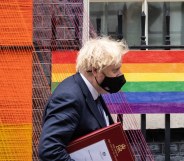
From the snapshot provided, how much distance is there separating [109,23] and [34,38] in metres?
1.33

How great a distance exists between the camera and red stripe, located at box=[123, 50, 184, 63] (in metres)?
5.27

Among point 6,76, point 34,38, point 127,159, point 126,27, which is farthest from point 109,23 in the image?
point 127,159

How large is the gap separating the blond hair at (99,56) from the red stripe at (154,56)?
2.49 metres

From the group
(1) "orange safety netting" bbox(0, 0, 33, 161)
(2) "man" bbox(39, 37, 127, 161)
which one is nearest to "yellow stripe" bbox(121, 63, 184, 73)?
(1) "orange safety netting" bbox(0, 0, 33, 161)

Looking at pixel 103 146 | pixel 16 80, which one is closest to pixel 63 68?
pixel 16 80

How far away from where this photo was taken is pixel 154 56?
17.3 ft

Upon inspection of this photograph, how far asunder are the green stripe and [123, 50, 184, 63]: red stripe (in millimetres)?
214

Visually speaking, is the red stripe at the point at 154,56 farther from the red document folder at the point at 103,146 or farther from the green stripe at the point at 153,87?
the red document folder at the point at 103,146

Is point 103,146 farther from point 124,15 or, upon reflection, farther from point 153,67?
point 124,15

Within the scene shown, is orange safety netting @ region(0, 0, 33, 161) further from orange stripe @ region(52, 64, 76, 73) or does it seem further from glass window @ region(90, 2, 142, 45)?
glass window @ region(90, 2, 142, 45)

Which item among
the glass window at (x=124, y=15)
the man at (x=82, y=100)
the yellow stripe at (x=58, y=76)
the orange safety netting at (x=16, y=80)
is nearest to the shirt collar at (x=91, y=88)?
the man at (x=82, y=100)

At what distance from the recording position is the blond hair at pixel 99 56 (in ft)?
8.87

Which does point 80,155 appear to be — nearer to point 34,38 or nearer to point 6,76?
point 6,76

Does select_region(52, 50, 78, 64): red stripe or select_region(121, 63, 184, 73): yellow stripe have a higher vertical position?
select_region(52, 50, 78, 64): red stripe
